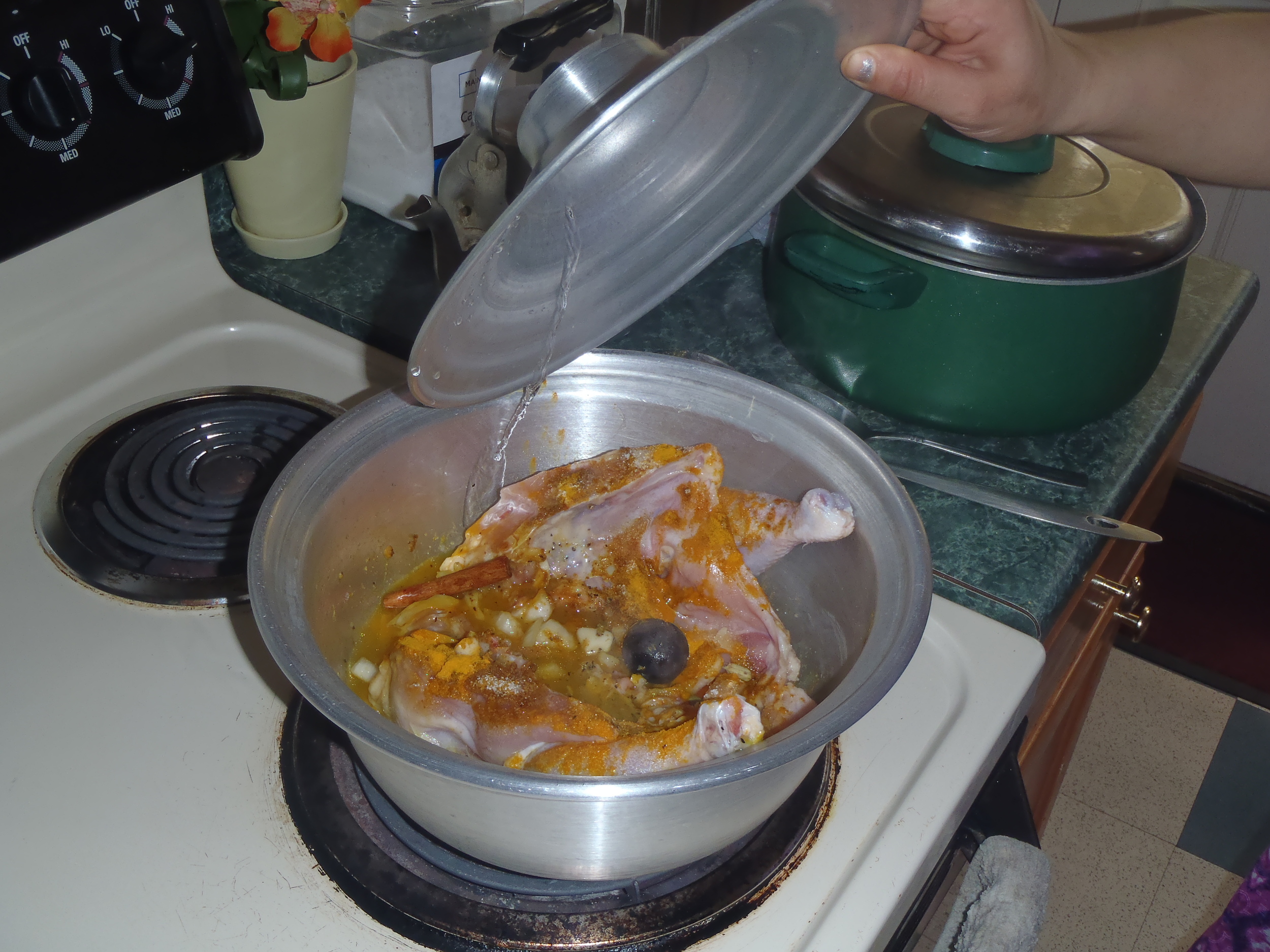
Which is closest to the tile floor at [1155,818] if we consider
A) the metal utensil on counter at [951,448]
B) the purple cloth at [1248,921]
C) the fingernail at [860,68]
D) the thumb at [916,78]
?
the purple cloth at [1248,921]

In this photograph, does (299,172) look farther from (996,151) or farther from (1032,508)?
(1032,508)

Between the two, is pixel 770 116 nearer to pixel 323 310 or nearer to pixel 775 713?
pixel 775 713

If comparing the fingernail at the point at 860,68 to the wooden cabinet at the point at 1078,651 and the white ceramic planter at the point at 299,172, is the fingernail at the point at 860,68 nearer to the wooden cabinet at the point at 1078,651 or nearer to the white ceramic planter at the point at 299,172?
the wooden cabinet at the point at 1078,651

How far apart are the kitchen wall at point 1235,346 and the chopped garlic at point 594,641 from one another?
155 cm

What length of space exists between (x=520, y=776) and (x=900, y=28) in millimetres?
529

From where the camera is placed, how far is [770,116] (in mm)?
→ 711

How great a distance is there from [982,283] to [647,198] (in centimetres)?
38

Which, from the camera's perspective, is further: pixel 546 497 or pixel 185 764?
pixel 546 497

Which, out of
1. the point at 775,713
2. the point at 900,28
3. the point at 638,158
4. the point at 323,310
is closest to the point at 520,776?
the point at 775,713

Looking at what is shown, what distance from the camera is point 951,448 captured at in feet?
3.44

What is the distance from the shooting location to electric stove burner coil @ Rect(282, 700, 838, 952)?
69 centimetres

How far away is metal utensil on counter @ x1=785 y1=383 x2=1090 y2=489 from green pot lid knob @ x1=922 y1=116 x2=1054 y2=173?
0.27m

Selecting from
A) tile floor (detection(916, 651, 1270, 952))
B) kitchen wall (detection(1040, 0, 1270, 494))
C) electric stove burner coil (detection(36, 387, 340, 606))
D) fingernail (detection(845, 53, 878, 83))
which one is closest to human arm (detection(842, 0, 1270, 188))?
fingernail (detection(845, 53, 878, 83))

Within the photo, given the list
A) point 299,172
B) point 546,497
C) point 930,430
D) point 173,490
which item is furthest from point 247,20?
point 930,430
